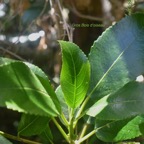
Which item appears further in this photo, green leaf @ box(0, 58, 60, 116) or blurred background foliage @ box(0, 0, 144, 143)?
blurred background foliage @ box(0, 0, 144, 143)

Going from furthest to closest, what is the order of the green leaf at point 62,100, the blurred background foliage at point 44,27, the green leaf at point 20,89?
the blurred background foliage at point 44,27
the green leaf at point 62,100
the green leaf at point 20,89

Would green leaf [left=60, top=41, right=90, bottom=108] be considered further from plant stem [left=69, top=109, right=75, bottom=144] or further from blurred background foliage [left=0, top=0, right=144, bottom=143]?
blurred background foliage [left=0, top=0, right=144, bottom=143]

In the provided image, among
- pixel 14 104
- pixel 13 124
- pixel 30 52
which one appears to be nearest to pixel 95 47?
pixel 14 104

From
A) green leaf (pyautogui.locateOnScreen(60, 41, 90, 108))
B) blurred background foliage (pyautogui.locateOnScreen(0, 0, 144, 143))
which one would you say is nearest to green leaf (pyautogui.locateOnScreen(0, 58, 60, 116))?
green leaf (pyautogui.locateOnScreen(60, 41, 90, 108))

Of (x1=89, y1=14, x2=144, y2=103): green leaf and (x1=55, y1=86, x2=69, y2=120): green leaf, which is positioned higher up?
(x1=89, y1=14, x2=144, y2=103): green leaf

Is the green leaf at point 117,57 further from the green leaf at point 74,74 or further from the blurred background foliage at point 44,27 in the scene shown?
the blurred background foliage at point 44,27

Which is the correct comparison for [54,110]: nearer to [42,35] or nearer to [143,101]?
[143,101]

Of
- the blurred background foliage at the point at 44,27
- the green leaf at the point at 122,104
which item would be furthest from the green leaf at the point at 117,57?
the blurred background foliage at the point at 44,27
